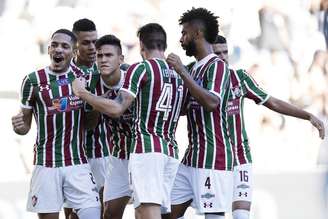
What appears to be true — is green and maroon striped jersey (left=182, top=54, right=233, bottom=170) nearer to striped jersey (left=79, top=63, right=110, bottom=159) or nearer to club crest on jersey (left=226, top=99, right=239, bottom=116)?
club crest on jersey (left=226, top=99, right=239, bottom=116)

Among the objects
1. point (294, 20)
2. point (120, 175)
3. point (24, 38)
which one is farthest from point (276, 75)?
point (120, 175)

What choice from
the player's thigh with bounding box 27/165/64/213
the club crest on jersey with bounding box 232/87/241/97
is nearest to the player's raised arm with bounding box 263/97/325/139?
the club crest on jersey with bounding box 232/87/241/97

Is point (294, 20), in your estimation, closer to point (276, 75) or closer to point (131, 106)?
point (276, 75)

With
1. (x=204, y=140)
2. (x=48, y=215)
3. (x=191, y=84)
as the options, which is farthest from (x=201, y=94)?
(x=48, y=215)

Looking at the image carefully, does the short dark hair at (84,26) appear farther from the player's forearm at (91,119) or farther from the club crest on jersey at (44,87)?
the club crest on jersey at (44,87)

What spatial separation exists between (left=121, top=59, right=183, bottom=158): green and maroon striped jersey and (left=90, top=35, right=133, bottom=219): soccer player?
0.45m

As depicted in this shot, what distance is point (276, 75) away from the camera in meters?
11.6

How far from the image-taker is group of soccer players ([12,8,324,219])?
714cm

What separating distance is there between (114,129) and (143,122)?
81cm

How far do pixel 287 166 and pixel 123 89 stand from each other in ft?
16.3

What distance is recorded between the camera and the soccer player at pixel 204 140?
730 cm

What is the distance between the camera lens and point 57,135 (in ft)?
24.6

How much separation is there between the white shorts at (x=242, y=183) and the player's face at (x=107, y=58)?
1313 millimetres

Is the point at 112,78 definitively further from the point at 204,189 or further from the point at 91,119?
the point at 204,189
